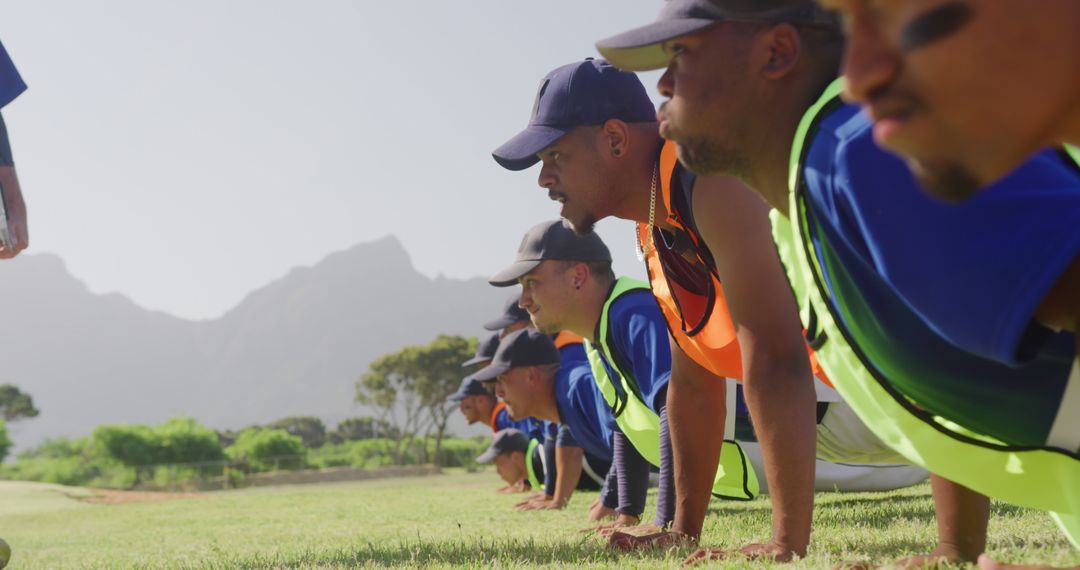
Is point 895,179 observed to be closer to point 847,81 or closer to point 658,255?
point 847,81

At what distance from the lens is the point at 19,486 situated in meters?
25.6

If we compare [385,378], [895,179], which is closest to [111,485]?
[385,378]

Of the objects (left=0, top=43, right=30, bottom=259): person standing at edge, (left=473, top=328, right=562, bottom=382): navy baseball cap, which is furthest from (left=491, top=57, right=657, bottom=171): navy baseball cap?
(left=473, top=328, right=562, bottom=382): navy baseball cap

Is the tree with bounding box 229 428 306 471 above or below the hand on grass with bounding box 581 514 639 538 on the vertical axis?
below

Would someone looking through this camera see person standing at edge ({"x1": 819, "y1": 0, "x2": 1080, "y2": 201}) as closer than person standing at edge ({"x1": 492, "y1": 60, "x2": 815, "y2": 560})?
Yes

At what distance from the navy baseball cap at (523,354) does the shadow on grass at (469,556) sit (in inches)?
154

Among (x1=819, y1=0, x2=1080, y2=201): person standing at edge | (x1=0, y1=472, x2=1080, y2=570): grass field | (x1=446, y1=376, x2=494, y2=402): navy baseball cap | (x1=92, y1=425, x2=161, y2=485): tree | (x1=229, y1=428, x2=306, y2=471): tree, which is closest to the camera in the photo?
(x1=819, y1=0, x2=1080, y2=201): person standing at edge

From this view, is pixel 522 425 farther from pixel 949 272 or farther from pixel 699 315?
pixel 949 272

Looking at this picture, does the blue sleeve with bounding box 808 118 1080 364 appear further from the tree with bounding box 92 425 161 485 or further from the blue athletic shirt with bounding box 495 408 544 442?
the tree with bounding box 92 425 161 485

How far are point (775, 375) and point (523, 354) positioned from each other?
20.1 ft

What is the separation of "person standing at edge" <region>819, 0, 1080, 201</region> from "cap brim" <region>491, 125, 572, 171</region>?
11.3ft

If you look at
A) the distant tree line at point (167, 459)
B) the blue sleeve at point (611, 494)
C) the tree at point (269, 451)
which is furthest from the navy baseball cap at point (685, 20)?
the tree at point (269, 451)

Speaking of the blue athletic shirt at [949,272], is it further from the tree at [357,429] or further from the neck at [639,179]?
the tree at [357,429]

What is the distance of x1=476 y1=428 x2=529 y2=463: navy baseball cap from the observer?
14195 mm
